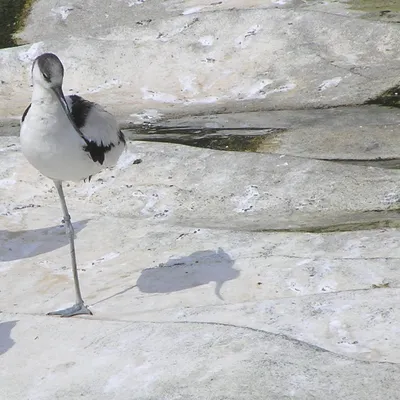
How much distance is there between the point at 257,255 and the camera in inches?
303

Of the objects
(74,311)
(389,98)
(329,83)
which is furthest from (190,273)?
(329,83)

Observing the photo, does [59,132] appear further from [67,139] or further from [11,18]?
[11,18]

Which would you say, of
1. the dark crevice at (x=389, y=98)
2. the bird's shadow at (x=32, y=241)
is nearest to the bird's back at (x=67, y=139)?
the bird's shadow at (x=32, y=241)

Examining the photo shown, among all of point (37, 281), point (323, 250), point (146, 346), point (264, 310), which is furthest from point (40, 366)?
point (323, 250)

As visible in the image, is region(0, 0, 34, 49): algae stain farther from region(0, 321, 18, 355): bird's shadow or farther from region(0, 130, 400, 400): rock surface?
region(0, 321, 18, 355): bird's shadow

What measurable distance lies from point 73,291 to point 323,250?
2037mm

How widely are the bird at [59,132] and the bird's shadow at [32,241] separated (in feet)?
4.52

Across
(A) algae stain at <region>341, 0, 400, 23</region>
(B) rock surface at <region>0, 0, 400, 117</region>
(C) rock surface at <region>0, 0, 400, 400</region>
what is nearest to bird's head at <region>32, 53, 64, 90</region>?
(C) rock surface at <region>0, 0, 400, 400</region>

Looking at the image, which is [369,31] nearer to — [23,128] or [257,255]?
[257,255]

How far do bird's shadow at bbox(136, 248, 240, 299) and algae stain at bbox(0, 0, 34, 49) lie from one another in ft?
27.2

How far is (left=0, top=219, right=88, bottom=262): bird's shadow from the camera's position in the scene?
8.27 m

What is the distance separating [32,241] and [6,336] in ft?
7.61

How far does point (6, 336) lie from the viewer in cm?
625

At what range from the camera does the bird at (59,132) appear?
6484mm
